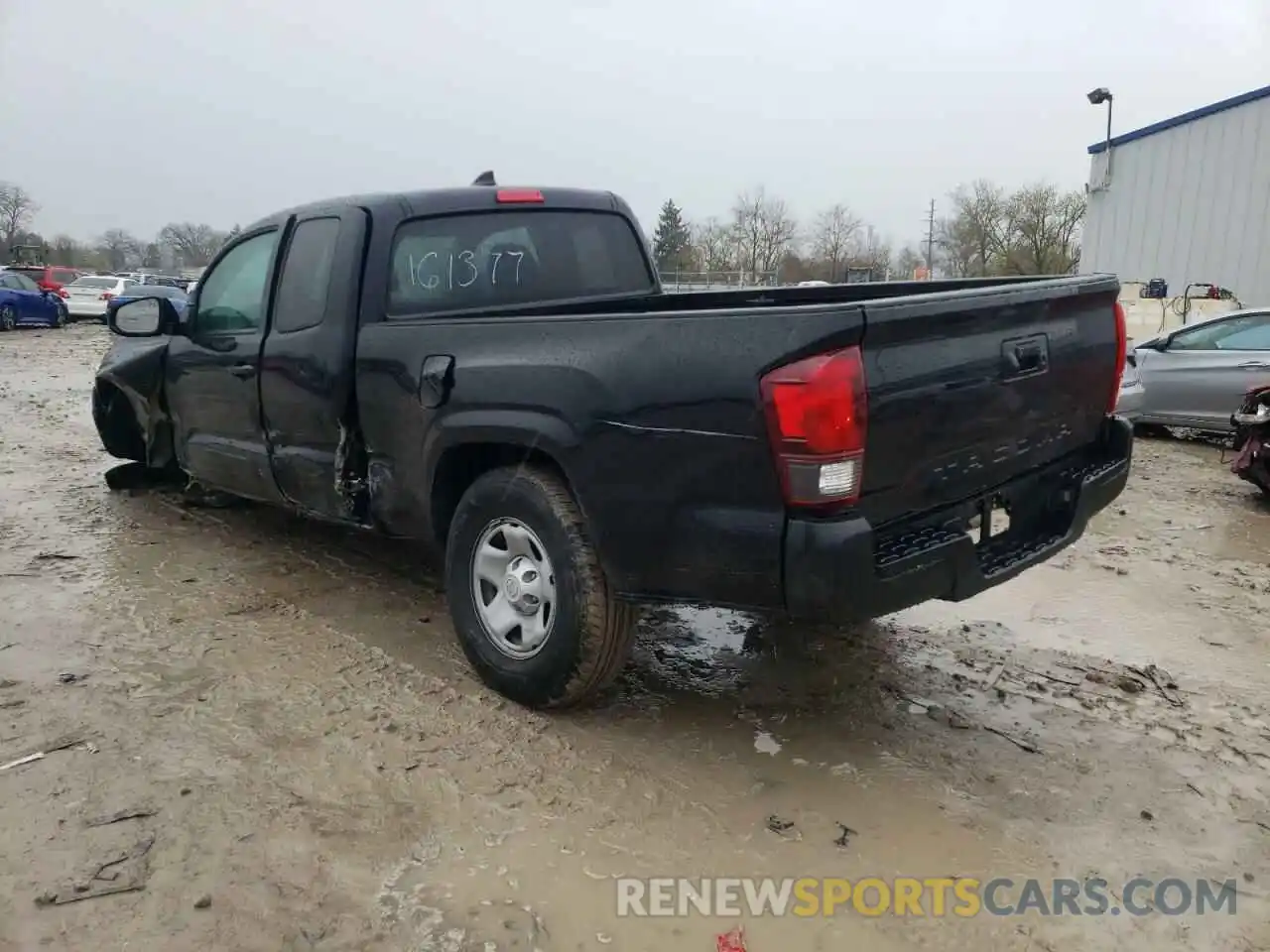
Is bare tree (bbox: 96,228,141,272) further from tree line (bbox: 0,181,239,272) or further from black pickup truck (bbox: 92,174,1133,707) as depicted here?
black pickup truck (bbox: 92,174,1133,707)

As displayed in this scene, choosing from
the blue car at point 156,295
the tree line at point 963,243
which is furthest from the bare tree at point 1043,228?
the blue car at point 156,295

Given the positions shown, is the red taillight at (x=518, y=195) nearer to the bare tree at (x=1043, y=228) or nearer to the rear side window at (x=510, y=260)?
the rear side window at (x=510, y=260)

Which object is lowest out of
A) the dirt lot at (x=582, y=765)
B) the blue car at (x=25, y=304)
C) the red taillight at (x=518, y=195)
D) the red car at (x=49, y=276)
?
the dirt lot at (x=582, y=765)

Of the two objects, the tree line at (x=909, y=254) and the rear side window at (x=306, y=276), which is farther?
the tree line at (x=909, y=254)

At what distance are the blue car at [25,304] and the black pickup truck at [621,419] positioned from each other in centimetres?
2368

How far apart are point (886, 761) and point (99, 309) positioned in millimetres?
30313

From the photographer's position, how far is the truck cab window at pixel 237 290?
4.77 metres

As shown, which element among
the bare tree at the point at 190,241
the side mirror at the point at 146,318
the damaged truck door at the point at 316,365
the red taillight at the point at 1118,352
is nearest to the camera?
the red taillight at the point at 1118,352

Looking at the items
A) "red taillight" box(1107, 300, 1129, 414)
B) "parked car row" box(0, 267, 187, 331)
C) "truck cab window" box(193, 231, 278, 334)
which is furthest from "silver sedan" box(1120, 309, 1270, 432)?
"parked car row" box(0, 267, 187, 331)

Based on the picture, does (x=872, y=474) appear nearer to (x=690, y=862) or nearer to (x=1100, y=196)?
(x=690, y=862)

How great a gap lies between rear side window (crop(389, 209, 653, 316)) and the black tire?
1.09 meters

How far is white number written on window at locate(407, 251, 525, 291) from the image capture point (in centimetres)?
416

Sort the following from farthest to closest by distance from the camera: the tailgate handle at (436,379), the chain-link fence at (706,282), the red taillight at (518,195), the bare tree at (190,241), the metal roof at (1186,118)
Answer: the bare tree at (190,241) → the metal roof at (1186,118) → the chain-link fence at (706,282) → the red taillight at (518,195) → the tailgate handle at (436,379)

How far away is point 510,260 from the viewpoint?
4.44m
